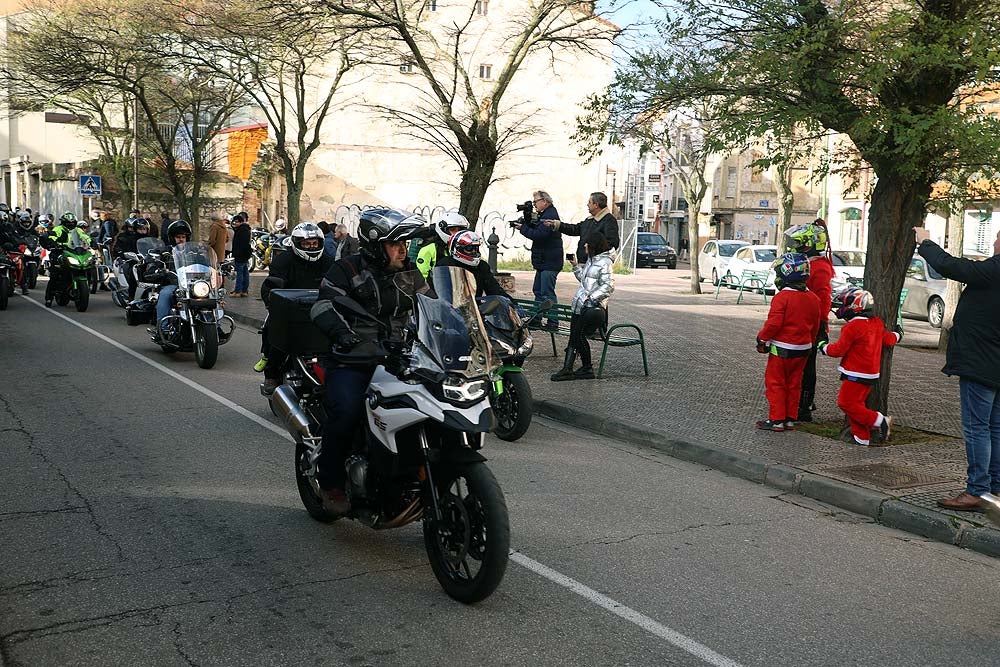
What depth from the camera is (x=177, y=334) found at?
41.8 feet

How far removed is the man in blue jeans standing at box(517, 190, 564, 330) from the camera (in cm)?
1358

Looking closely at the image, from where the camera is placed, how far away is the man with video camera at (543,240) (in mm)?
13555

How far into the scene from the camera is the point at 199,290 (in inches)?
489

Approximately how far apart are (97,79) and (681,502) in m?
23.3

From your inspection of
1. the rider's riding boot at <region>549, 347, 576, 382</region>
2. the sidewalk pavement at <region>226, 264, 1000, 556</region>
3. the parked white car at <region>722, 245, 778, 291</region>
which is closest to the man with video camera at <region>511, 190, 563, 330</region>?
the sidewalk pavement at <region>226, 264, 1000, 556</region>

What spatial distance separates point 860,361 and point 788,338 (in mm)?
683

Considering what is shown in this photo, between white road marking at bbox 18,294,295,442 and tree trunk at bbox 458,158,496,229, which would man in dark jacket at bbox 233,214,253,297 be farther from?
tree trunk at bbox 458,158,496,229

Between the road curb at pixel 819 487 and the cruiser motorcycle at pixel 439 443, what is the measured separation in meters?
3.25

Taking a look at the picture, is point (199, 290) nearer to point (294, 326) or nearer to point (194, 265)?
point (194, 265)

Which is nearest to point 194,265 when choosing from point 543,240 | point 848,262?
point 543,240

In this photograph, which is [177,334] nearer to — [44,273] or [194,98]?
[44,273]

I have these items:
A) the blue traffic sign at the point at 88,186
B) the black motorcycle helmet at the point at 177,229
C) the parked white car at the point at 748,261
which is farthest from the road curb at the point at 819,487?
the blue traffic sign at the point at 88,186

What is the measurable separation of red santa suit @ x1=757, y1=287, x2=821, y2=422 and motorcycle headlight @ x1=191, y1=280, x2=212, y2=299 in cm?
700

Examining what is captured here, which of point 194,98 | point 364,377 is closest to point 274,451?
point 364,377
